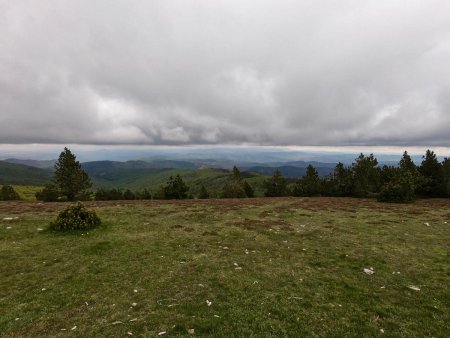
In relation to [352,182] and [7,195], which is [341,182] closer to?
[352,182]

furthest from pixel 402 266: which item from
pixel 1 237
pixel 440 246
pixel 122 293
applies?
pixel 1 237

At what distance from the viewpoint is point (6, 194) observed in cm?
7762

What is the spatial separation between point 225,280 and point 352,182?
71.8 meters

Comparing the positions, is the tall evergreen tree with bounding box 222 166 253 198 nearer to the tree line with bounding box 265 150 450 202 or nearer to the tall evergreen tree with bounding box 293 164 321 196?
the tree line with bounding box 265 150 450 202

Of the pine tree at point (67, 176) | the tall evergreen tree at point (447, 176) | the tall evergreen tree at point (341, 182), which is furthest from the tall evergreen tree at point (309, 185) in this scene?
the pine tree at point (67, 176)

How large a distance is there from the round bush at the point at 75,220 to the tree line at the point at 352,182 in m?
41.4

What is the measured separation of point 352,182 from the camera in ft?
250

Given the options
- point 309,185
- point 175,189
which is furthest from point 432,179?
point 175,189

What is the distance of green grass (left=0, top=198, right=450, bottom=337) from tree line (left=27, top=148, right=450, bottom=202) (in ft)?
99.5

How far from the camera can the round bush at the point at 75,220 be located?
24016 mm

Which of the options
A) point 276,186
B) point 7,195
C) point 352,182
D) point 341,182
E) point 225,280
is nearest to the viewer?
point 225,280

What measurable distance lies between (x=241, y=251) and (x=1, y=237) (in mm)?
19344

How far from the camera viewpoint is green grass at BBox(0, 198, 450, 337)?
1028cm

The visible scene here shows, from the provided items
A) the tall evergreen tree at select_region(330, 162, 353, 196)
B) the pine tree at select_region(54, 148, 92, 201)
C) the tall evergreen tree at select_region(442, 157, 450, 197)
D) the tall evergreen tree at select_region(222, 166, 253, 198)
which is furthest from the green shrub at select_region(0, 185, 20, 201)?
the tall evergreen tree at select_region(442, 157, 450, 197)
